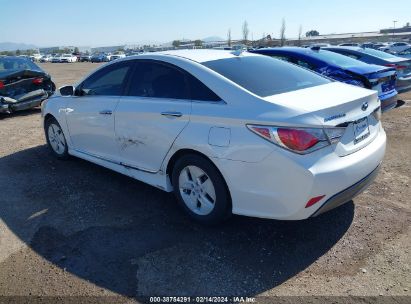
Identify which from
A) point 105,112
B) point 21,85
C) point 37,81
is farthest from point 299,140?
point 37,81

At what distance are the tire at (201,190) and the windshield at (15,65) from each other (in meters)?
7.90

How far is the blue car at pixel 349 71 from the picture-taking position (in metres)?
6.88

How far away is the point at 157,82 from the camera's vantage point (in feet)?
13.4

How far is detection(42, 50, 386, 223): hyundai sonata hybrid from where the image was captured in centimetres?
299

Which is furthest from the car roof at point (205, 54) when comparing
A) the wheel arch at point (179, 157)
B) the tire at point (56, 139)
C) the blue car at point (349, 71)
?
the blue car at point (349, 71)

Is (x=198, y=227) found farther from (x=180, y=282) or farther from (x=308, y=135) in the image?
(x=308, y=135)

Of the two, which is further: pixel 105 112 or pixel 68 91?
pixel 68 91

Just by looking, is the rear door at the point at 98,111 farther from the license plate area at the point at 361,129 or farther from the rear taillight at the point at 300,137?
the license plate area at the point at 361,129

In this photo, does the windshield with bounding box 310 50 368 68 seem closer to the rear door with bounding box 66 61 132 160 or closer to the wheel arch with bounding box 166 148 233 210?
the rear door with bounding box 66 61 132 160

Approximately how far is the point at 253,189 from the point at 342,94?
1.25 metres

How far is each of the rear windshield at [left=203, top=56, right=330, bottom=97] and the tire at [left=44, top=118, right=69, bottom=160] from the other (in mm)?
2981

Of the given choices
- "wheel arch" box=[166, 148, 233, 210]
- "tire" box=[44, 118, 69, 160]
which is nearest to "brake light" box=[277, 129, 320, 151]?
"wheel arch" box=[166, 148, 233, 210]

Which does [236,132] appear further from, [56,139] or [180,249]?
[56,139]

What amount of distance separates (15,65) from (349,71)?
27.5 ft
